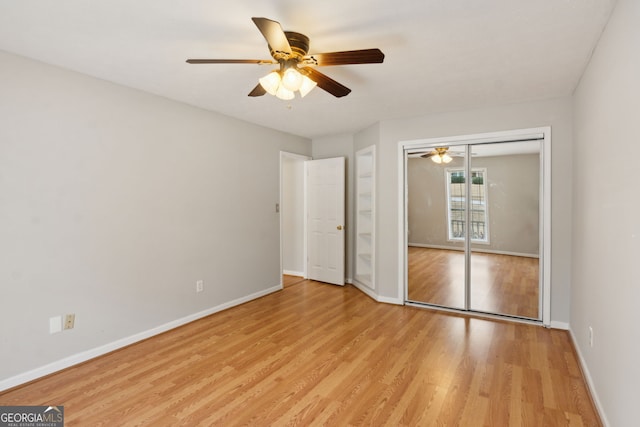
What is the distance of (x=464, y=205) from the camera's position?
4.05 meters

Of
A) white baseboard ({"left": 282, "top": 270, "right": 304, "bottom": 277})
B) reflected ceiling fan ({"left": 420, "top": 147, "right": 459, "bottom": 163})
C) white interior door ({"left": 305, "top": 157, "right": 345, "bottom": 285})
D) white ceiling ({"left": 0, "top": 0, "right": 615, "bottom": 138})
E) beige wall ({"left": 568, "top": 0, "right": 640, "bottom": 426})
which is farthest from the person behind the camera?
white baseboard ({"left": 282, "top": 270, "right": 304, "bottom": 277})

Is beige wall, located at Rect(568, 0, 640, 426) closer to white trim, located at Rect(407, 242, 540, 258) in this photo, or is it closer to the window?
white trim, located at Rect(407, 242, 540, 258)

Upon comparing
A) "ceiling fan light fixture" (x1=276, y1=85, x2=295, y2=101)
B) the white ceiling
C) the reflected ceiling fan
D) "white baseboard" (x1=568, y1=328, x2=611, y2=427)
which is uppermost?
the white ceiling

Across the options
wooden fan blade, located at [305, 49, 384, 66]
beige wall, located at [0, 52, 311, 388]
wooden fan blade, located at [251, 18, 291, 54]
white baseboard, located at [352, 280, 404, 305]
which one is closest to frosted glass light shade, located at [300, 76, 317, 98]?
wooden fan blade, located at [305, 49, 384, 66]

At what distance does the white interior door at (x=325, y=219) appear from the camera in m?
5.25

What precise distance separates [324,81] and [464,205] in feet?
8.49

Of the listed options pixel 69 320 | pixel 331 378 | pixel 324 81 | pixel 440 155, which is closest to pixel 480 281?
pixel 440 155

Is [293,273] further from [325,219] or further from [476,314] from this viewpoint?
[476,314]

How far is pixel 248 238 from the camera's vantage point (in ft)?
14.8

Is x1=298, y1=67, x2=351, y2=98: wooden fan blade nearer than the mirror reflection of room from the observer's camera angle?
Yes

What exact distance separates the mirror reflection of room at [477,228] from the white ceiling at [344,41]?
81 cm

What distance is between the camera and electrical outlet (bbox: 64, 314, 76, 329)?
2717 mm

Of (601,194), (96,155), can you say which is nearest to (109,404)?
(96,155)

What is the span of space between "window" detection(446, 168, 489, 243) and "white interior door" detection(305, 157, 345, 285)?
5.48 ft
